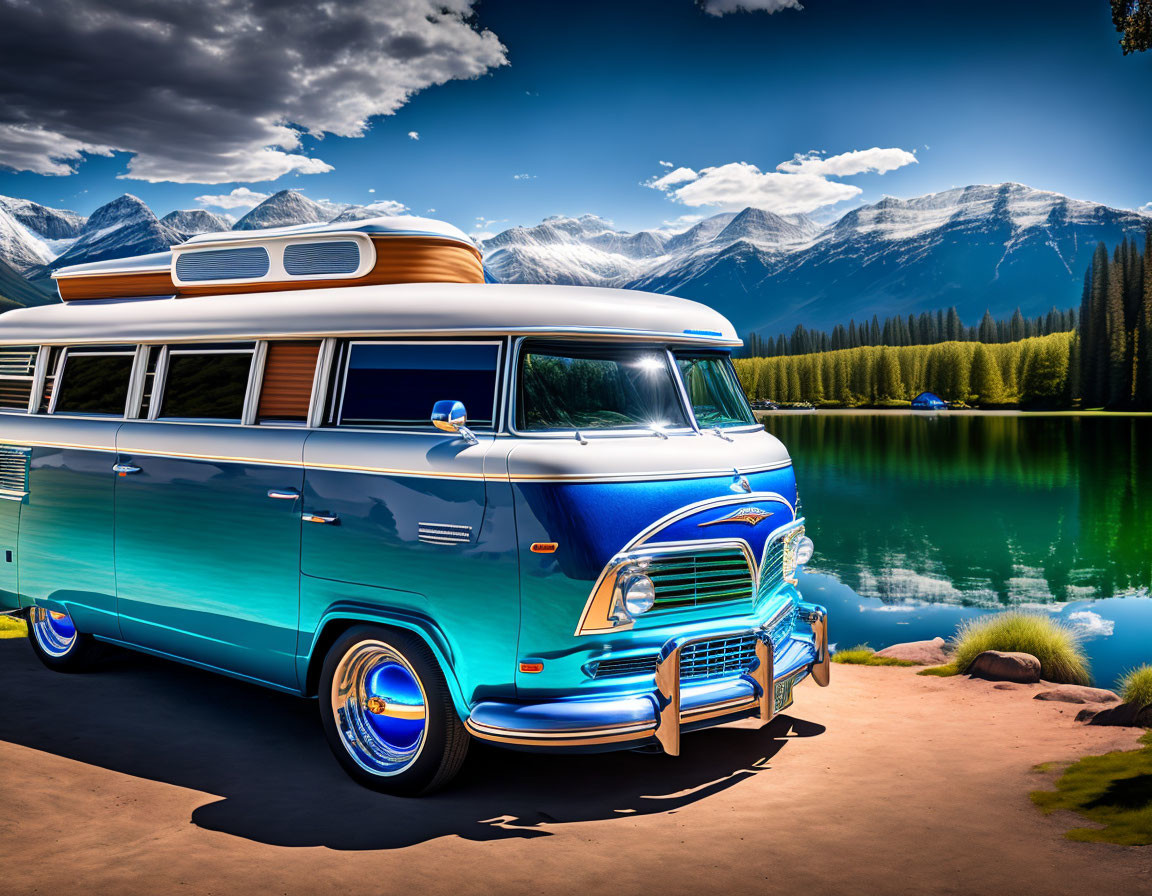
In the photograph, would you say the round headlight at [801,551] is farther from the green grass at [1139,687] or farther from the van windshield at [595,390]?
the green grass at [1139,687]

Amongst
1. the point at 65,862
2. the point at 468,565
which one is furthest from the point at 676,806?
the point at 65,862

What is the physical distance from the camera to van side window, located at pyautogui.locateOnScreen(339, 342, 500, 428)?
5.97 meters

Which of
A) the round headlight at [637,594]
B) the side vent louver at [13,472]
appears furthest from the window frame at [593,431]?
the side vent louver at [13,472]

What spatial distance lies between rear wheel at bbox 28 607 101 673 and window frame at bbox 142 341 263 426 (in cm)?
225

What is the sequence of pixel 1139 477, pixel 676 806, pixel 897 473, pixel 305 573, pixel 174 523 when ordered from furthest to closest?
1. pixel 897 473
2. pixel 1139 477
3. pixel 174 523
4. pixel 305 573
5. pixel 676 806

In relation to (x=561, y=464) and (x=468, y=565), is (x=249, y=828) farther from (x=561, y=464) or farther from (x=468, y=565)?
(x=561, y=464)

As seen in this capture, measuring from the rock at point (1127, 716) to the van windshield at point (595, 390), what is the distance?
5.05 meters

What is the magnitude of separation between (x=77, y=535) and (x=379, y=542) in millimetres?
3581

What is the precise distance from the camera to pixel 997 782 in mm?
6746

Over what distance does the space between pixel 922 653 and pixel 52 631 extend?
→ 13.3m

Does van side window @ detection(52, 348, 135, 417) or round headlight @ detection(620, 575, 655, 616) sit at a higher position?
van side window @ detection(52, 348, 135, 417)

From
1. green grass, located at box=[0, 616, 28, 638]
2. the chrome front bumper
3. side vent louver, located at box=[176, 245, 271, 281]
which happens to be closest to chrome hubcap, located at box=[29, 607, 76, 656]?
green grass, located at box=[0, 616, 28, 638]

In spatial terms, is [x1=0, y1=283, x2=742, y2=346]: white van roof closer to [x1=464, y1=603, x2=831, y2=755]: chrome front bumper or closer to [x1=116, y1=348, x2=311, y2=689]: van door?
[x1=116, y1=348, x2=311, y2=689]: van door

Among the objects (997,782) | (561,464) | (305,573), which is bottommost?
(997,782)
